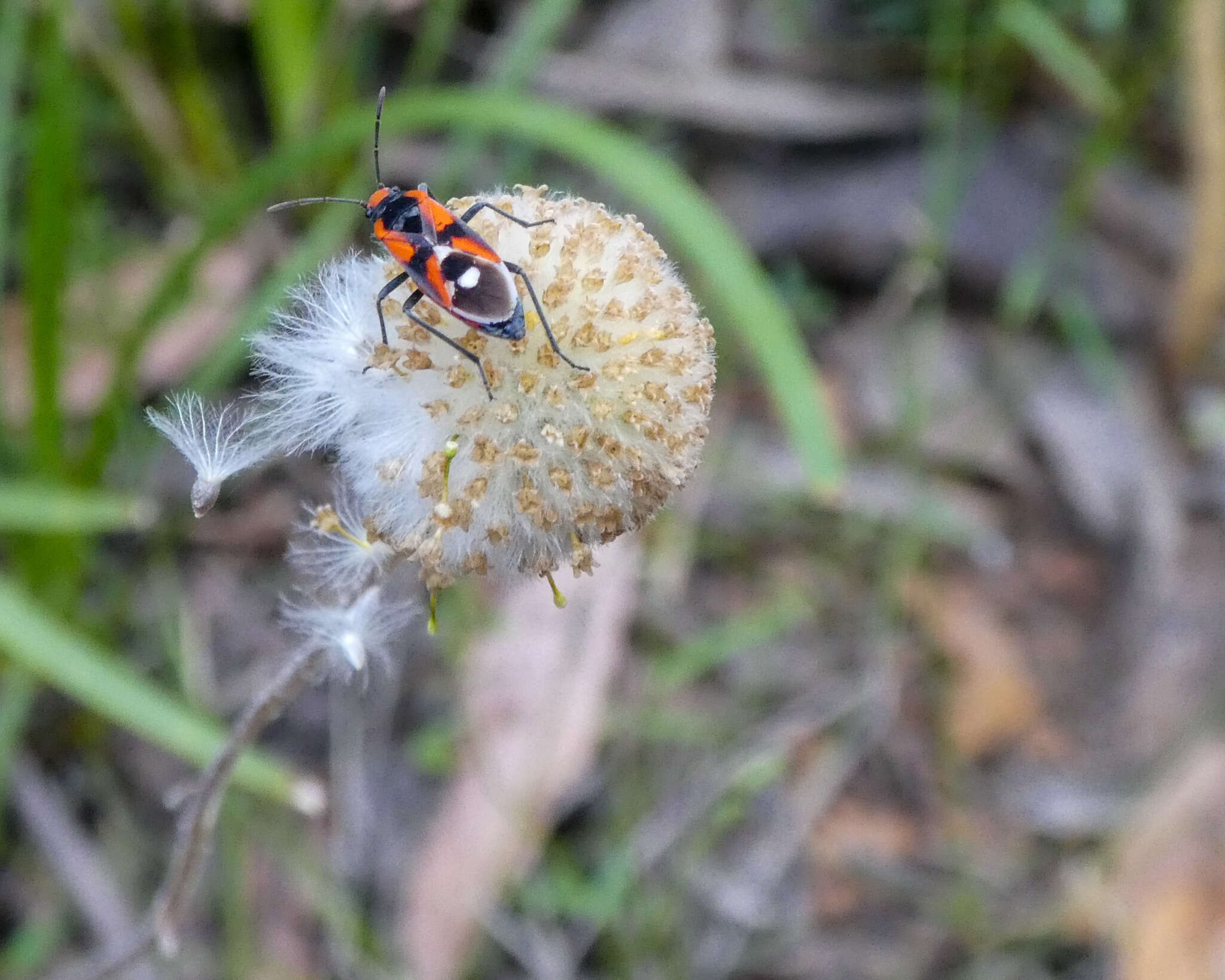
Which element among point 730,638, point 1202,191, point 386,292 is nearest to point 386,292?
point 386,292

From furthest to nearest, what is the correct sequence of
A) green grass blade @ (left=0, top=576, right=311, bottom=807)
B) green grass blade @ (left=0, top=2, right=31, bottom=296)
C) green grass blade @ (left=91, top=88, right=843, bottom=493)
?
green grass blade @ (left=0, top=2, right=31, bottom=296) < green grass blade @ (left=91, top=88, right=843, bottom=493) < green grass blade @ (left=0, top=576, right=311, bottom=807)

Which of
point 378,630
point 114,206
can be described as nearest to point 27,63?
point 114,206

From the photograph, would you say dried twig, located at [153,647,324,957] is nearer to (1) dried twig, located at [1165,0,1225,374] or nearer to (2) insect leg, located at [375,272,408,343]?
(2) insect leg, located at [375,272,408,343]

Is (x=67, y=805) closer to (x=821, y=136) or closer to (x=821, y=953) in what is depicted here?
(x=821, y=953)

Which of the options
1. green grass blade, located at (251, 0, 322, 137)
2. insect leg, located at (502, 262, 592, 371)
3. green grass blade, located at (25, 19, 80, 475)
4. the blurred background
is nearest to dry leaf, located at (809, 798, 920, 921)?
the blurred background

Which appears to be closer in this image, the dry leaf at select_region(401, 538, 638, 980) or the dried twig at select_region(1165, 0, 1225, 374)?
the dry leaf at select_region(401, 538, 638, 980)

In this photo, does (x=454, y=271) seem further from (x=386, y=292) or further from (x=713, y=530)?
(x=713, y=530)

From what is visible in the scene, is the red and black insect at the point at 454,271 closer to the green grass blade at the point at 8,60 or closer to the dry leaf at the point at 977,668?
the green grass blade at the point at 8,60
